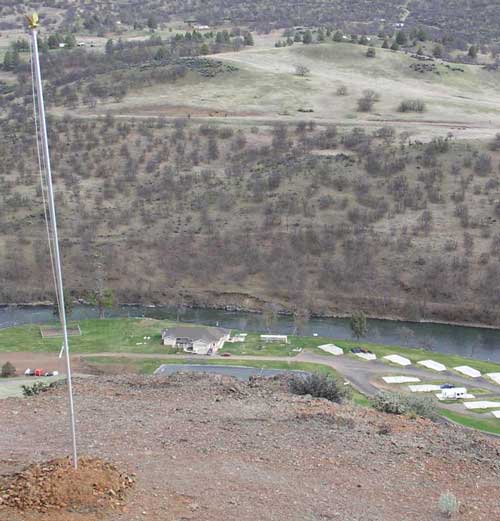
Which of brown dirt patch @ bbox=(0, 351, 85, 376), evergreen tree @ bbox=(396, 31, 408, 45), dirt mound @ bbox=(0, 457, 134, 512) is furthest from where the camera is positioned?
evergreen tree @ bbox=(396, 31, 408, 45)

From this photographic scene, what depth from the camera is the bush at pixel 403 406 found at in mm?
20734

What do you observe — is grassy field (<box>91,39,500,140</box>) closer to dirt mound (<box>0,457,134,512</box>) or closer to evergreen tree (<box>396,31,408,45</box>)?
evergreen tree (<box>396,31,408,45</box>)

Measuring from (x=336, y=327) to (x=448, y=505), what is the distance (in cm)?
3768

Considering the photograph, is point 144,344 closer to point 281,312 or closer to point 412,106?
point 281,312

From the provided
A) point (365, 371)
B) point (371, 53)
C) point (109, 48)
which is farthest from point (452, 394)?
point (109, 48)

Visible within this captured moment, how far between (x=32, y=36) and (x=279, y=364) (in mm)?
31429

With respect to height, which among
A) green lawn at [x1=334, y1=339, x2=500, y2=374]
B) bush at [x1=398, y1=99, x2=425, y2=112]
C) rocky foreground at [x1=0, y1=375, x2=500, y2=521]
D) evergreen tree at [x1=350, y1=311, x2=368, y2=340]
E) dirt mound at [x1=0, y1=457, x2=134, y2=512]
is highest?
dirt mound at [x1=0, y1=457, x2=134, y2=512]

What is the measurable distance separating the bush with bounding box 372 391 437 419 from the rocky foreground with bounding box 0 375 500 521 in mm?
1099

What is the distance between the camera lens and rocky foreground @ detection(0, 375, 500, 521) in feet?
44.8

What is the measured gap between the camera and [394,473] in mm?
15430

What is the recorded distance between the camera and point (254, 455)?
15.9 metres

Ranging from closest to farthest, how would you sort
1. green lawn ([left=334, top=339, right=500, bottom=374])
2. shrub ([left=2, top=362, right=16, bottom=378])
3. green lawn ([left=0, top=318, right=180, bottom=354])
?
shrub ([left=2, top=362, right=16, bottom=378]), green lawn ([left=334, top=339, right=500, bottom=374]), green lawn ([left=0, top=318, right=180, bottom=354])

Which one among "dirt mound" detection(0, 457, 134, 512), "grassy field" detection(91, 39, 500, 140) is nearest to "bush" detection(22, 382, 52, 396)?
"dirt mound" detection(0, 457, 134, 512)

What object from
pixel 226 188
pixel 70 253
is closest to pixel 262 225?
pixel 226 188
